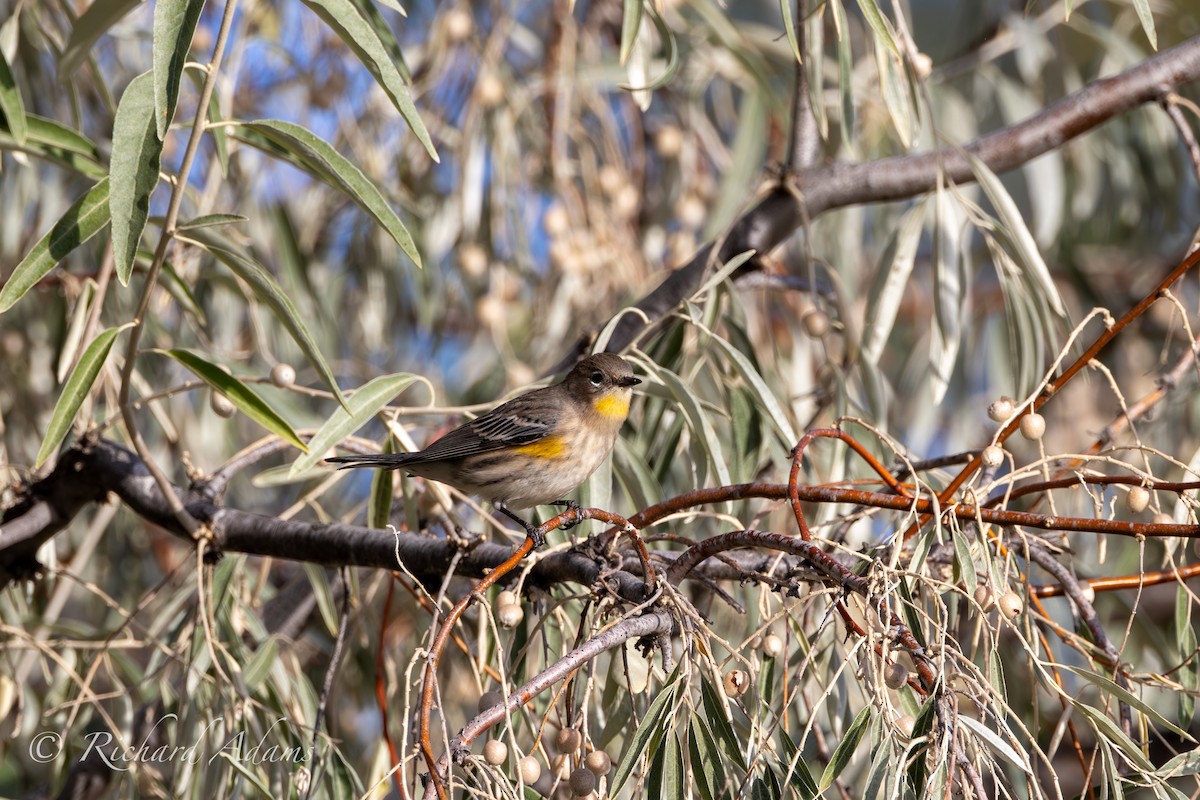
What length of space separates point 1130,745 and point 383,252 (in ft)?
10.4

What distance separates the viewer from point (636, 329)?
9.25 ft

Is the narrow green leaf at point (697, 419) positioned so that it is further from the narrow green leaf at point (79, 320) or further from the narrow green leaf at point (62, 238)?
the narrow green leaf at point (79, 320)

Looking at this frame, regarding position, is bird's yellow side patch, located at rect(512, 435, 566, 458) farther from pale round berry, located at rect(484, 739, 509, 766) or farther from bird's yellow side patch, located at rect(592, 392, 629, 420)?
pale round berry, located at rect(484, 739, 509, 766)

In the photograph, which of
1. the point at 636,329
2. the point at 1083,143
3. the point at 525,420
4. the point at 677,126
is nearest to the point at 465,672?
the point at 525,420

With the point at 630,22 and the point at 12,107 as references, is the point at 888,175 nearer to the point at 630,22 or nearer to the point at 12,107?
the point at 630,22

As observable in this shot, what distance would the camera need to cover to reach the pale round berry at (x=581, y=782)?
1452mm

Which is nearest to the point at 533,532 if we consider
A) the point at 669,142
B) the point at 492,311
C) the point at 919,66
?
the point at 919,66

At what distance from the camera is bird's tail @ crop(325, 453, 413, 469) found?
2.33 metres

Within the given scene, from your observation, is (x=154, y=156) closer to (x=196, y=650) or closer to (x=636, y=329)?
(x=196, y=650)

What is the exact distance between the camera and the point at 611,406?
107 inches

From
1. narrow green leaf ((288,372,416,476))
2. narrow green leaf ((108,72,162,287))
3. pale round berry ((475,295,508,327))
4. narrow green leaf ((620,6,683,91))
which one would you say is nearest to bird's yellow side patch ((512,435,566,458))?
narrow green leaf ((288,372,416,476))

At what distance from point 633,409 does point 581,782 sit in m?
1.61

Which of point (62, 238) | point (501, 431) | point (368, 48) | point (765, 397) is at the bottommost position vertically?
point (501, 431)

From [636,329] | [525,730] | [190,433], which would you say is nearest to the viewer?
[525,730]
